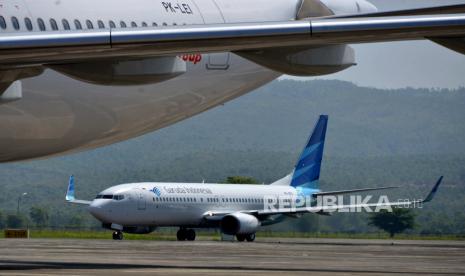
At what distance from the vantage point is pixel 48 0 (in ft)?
54.0

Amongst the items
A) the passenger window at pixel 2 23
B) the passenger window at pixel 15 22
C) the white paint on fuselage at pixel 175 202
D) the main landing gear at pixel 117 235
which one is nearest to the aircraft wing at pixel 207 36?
the passenger window at pixel 2 23

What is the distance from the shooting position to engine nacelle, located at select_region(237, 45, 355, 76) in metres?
15.3

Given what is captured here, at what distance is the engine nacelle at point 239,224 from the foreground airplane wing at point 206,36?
47.4 m

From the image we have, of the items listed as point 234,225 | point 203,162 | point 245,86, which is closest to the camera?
point 245,86

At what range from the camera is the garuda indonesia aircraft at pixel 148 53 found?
14039 millimetres

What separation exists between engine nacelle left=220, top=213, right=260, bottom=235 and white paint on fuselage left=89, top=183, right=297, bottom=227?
1.60 m

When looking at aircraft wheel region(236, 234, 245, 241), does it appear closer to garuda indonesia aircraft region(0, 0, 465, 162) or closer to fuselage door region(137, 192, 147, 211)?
fuselage door region(137, 192, 147, 211)

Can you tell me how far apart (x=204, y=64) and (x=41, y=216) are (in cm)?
9519

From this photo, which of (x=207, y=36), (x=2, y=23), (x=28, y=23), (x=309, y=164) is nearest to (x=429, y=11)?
(x=207, y=36)

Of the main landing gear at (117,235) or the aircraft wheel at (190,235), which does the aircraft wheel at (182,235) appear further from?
the main landing gear at (117,235)

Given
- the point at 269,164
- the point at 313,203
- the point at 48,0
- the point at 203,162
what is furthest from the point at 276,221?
the point at 203,162

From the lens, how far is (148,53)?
14.5 metres

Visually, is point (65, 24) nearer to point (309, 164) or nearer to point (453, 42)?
point (453, 42)

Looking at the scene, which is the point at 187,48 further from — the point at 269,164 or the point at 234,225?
the point at 269,164
